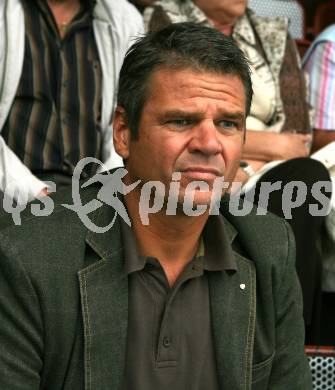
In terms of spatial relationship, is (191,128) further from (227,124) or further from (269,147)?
(269,147)

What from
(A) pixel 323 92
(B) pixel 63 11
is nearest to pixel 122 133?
(B) pixel 63 11

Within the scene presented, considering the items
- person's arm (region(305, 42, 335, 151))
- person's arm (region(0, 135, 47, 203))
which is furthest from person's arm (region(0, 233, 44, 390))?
person's arm (region(305, 42, 335, 151))

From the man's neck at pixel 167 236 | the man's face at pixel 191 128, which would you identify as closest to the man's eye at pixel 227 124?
the man's face at pixel 191 128

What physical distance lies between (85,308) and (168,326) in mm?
165

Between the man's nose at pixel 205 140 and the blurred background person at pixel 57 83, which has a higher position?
the man's nose at pixel 205 140

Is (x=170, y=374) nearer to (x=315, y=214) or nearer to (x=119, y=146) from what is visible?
(x=119, y=146)

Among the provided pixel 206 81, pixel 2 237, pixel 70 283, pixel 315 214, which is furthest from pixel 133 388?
pixel 315 214

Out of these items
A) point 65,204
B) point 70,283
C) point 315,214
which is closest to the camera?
point 70,283

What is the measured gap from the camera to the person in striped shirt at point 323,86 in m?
2.79

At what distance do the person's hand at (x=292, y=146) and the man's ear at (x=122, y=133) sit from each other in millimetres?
1119

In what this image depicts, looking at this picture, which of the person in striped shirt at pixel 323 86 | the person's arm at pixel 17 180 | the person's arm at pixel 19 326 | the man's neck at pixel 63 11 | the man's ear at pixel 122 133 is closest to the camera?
the person's arm at pixel 19 326

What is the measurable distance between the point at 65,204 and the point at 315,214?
2.92ft

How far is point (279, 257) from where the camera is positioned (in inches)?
61.8

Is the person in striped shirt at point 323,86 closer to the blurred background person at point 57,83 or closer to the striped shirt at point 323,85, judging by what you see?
the striped shirt at point 323,85
